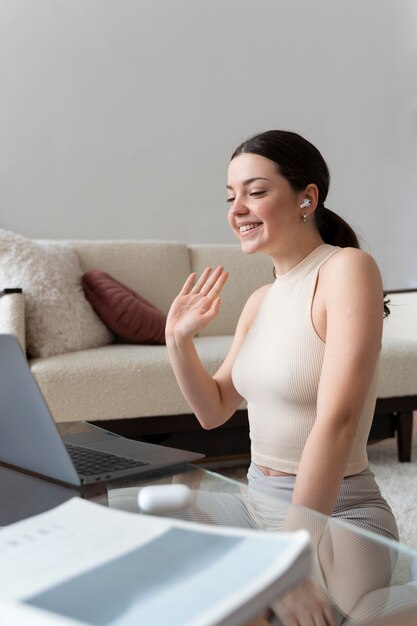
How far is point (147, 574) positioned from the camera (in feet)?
1.69

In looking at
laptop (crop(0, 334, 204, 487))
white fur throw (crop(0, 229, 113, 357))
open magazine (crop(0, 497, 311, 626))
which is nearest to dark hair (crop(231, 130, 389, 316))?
laptop (crop(0, 334, 204, 487))

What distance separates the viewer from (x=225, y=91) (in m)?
4.03

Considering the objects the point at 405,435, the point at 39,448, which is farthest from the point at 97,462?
the point at 405,435

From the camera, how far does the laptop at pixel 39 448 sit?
86 centimetres

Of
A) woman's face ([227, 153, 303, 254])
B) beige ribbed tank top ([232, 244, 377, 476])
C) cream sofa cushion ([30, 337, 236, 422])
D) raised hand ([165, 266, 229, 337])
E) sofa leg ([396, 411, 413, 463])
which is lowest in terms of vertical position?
sofa leg ([396, 411, 413, 463])

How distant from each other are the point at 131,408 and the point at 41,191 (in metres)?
1.61

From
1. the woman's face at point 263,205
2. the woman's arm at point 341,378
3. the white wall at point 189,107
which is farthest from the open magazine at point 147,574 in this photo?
the white wall at point 189,107

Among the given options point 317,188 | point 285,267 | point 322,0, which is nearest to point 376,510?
point 285,267

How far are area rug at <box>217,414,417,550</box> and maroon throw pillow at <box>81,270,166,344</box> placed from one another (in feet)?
1.86

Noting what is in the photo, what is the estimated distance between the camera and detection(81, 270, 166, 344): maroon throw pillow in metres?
2.77

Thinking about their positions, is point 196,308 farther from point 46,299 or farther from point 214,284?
point 46,299

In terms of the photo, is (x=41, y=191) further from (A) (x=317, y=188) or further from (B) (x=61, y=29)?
(A) (x=317, y=188)

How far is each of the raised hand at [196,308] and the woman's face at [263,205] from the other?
0.32 feet

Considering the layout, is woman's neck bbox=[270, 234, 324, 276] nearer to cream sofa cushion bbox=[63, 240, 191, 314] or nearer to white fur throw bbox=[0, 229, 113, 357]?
white fur throw bbox=[0, 229, 113, 357]
